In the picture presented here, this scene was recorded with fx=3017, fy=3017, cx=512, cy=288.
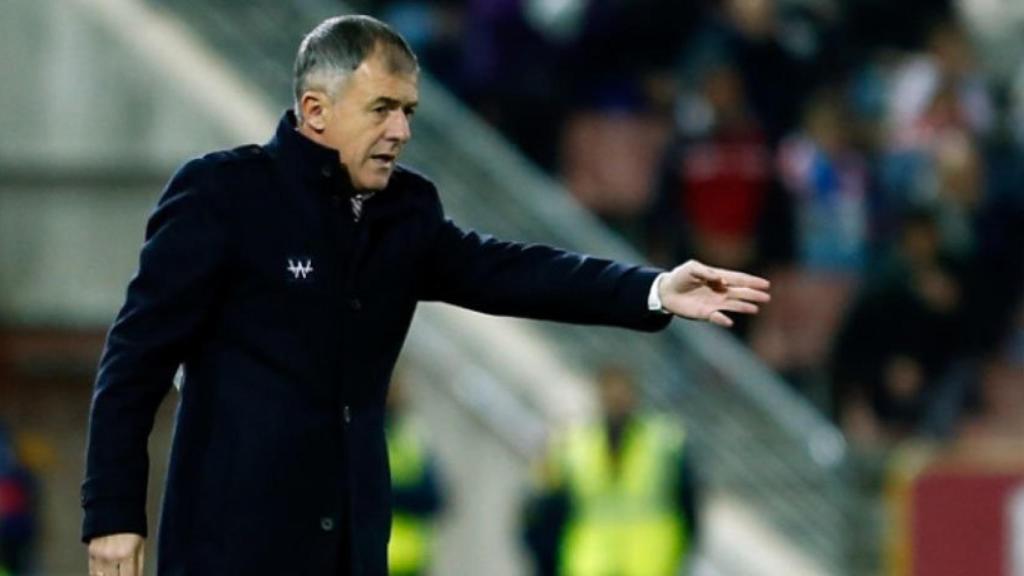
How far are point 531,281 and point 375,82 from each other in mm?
625

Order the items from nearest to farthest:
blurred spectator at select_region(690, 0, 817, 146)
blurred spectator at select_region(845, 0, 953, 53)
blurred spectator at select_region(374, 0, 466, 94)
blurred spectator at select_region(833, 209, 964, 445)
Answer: blurred spectator at select_region(833, 209, 964, 445)
blurred spectator at select_region(690, 0, 817, 146)
blurred spectator at select_region(374, 0, 466, 94)
blurred spectator at select_region(845, 0, 953, 53)

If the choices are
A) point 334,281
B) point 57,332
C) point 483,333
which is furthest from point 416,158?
point 334,281

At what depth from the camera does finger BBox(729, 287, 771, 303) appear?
21.8 ft

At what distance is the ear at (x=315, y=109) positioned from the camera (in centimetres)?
668

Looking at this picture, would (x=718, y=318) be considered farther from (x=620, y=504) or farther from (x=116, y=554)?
(x=620, y=504)

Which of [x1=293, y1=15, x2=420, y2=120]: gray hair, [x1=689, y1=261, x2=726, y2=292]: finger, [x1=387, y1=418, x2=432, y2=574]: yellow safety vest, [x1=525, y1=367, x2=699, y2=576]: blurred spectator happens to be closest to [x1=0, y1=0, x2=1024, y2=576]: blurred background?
[x1=387, y1=418, x2=432, y2=574]: yellow safety vest

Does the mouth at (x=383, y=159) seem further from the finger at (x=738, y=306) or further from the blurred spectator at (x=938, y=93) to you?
the blurred spectator at (x=938, y=93)

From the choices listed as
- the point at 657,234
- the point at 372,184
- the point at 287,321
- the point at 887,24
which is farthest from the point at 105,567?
the point at 887,24

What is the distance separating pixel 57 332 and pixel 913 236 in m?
5.02

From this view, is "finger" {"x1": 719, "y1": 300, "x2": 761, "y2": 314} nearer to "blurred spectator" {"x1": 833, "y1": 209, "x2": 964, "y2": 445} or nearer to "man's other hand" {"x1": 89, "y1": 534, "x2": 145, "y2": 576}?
"man's other hand" {"x1": 89, "y1": 534, "x2": 145, "y2": 576}

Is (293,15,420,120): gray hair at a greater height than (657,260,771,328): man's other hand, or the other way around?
(293,15,420,120): gray hair

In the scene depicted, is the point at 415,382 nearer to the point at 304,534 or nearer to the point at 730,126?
the point at 730,126

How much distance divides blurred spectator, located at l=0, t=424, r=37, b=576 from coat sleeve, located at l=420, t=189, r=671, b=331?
8.53 m

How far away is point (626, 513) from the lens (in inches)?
522
